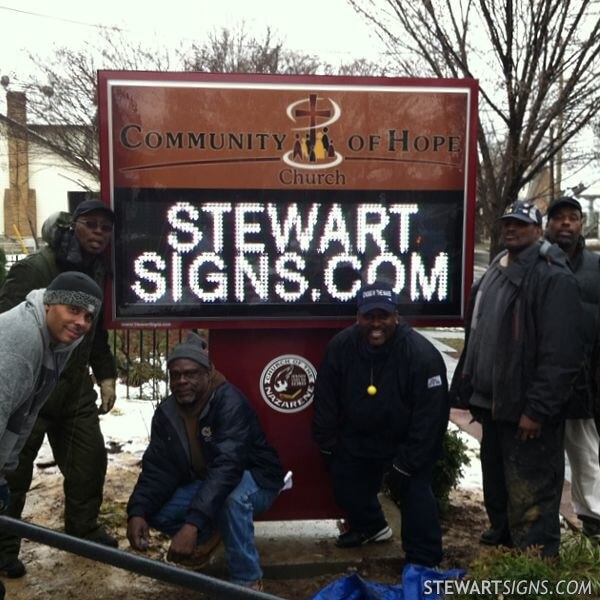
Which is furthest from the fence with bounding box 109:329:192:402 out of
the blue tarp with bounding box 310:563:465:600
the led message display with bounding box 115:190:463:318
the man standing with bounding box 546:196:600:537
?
the blue tarp with bounding box 310:563:465:600

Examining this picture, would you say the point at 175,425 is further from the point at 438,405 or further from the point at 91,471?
the point at 438,405

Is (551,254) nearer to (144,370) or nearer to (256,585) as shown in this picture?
(256,585)

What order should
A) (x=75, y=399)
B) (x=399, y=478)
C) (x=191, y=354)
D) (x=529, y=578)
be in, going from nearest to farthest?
1. (x=529, y=578)
2. (x=191, y=354)
3. (x=399, y=478)
4. (x=75, y=399)

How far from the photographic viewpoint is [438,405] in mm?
4184

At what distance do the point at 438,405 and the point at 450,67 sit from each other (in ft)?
15.1

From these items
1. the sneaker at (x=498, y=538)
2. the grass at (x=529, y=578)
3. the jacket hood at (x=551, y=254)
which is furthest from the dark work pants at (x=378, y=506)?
the jacket hood at (x=551, y=254)

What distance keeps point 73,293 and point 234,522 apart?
1.48m

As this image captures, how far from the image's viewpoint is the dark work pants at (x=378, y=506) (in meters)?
4.19

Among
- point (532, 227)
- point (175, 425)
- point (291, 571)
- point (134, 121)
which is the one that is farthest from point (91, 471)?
point (532, 227)

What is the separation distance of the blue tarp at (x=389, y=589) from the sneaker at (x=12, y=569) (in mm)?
1605

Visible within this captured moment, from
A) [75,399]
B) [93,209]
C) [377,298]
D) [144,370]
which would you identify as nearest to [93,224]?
[93,209]

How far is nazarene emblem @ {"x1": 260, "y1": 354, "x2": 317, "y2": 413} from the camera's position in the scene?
15.4 feet

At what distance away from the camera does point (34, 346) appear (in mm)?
2945

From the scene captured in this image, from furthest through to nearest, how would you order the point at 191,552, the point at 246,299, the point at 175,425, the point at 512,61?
the point at 512,61 < the point at 246,299 < the point at 175,425 < the point at 191,552
